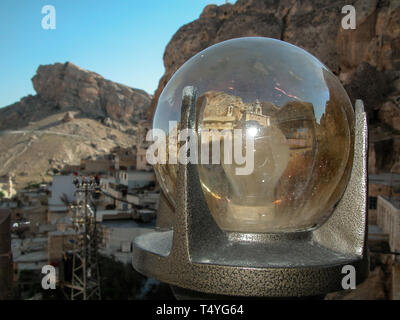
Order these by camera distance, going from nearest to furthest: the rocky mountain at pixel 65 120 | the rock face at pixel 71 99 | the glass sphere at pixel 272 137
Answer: the glass sphere at pixel 272 137
the rocky mountain at pixel 65 120
the rock face at pixel 71 99

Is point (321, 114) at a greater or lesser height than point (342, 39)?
lesser

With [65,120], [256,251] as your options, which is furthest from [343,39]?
[65,120]

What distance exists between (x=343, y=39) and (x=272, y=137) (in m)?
26.1

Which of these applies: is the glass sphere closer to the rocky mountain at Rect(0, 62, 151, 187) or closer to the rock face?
the rocky mountain at Rect(0, 62, 151, 187)

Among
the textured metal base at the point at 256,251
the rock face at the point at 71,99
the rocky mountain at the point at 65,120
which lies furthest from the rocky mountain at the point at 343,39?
the rock face at the point at 71,99

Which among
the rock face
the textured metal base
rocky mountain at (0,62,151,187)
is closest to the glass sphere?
the textured metal base

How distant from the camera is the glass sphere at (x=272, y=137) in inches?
66.6

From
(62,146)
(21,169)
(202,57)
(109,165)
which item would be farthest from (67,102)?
(202,57)

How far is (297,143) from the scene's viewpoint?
1.71 m

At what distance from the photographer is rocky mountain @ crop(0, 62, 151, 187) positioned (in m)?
54.8

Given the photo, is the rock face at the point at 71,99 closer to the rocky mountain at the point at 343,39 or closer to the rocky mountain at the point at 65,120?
the rocky mountain at the point at 65,120

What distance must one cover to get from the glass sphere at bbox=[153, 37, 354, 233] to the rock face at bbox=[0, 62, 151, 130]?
77203mm
